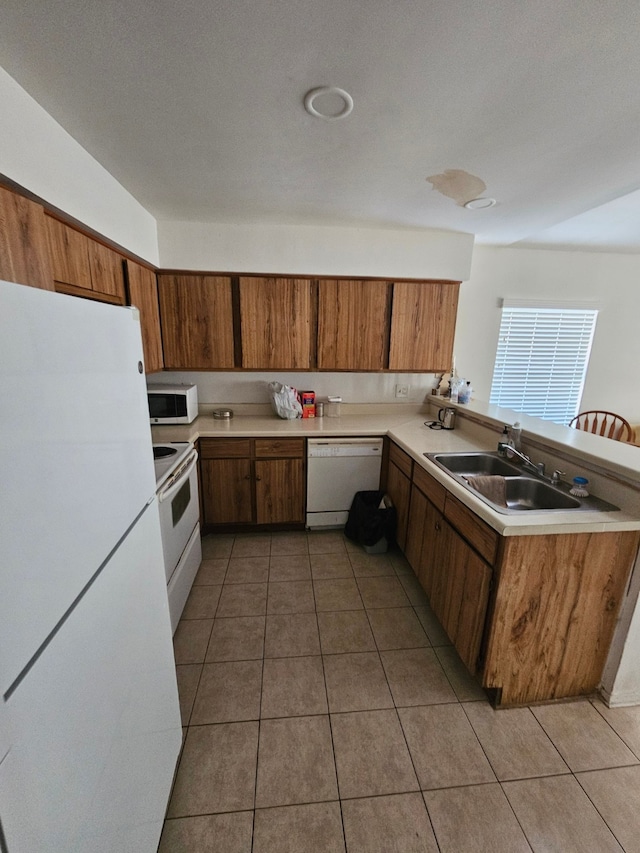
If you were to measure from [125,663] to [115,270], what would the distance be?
1.99 meters

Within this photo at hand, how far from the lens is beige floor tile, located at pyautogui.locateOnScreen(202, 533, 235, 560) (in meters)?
2.64

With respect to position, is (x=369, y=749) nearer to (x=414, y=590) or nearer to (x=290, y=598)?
(x=290, y=598)

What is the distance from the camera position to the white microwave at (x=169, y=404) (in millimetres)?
2676

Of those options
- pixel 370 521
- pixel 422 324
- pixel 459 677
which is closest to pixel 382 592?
pixel 370 521

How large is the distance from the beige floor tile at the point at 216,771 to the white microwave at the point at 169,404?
6.30 feet

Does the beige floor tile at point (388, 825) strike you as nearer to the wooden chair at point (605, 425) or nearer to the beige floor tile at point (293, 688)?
the beige floor tile at point (293, 688)

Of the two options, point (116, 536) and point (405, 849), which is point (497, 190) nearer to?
point (116, 536)

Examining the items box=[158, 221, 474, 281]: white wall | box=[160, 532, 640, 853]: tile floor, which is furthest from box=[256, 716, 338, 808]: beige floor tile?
box=[158, 221, 474, 281]: white wall

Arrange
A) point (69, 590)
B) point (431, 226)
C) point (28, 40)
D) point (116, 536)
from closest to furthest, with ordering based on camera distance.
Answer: point (69, 590), point (116, 536), point (28, 40), point (431, 226)

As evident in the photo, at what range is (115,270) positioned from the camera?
203 cm

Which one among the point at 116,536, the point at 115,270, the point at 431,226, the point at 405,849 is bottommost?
the point at 405,849

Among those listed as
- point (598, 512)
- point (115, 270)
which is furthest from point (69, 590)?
point (115, 270)

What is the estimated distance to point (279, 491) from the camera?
2.82 m

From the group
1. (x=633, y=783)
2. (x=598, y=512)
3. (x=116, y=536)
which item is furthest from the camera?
(x=598, y=512)
